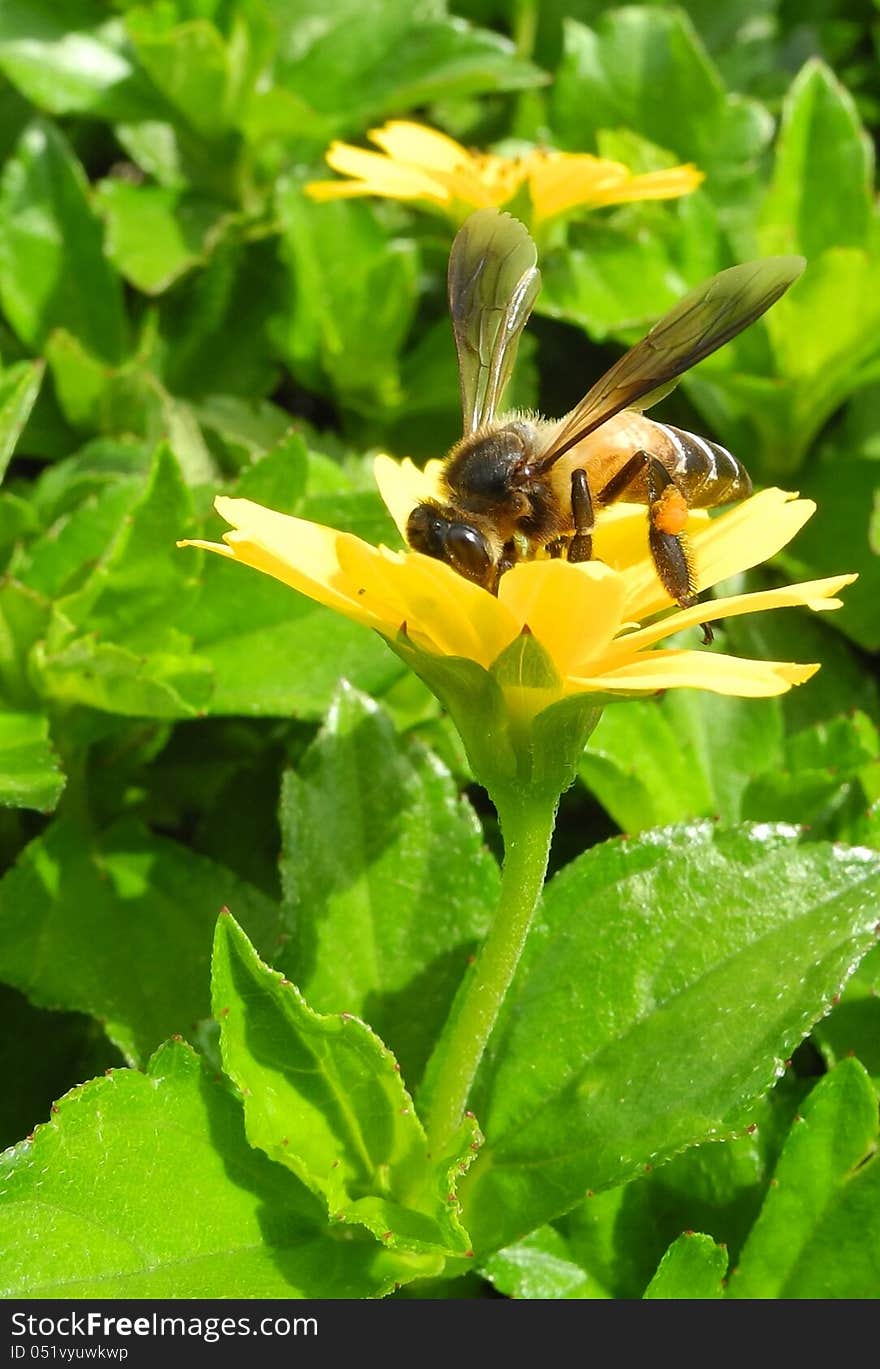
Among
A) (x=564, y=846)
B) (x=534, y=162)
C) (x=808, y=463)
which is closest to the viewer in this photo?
(x=564, y=846)

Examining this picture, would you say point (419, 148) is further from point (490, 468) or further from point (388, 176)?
point (490, 468)

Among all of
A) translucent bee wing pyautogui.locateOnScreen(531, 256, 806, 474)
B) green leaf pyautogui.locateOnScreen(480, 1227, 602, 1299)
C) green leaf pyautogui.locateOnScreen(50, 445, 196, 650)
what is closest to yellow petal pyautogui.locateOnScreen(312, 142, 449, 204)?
green leaf pyautogui.locateOnScreen(50, 445, 196, 650)

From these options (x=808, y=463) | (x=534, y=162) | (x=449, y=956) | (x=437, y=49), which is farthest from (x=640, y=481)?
(x=437, y=49)

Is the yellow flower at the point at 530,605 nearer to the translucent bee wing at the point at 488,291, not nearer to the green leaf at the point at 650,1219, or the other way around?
the translucent bee wing at the point at 488,291

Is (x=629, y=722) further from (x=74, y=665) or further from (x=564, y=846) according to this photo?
(x=74, y=665)

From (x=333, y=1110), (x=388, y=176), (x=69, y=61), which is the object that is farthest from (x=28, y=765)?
(x=69, y=61)
